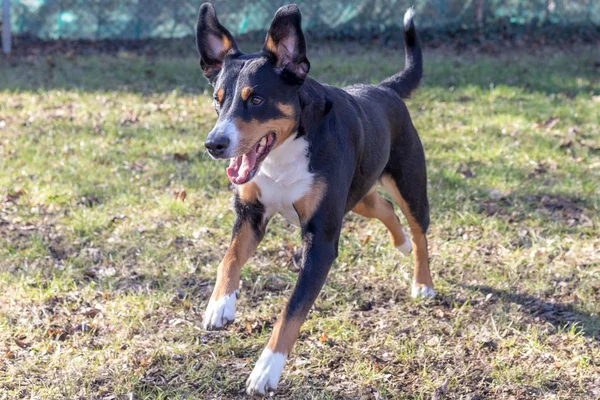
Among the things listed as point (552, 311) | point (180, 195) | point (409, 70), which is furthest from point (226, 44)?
point (552, 311)

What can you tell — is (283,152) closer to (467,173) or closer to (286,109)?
(286,109)

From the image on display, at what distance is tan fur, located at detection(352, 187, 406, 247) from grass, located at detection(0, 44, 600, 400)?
25 cm

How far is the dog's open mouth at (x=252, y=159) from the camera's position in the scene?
3727mm

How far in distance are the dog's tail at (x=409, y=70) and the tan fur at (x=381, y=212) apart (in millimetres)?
704

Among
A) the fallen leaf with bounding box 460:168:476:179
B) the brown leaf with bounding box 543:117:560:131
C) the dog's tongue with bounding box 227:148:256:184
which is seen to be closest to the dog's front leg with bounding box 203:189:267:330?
the dog's tongue with bounding box 227:148:256:184

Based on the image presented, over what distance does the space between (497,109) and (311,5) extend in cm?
574

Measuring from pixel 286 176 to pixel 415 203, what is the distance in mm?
1290

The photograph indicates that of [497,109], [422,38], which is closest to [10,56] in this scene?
[422,38]

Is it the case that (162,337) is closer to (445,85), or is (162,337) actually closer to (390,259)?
(390,259)

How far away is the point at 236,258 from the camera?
157 inches

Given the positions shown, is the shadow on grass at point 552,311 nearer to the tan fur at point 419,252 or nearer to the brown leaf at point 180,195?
the tan fur at point 419,252

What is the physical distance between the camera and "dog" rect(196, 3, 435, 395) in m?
3.60

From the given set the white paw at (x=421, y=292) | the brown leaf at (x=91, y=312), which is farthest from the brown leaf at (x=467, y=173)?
the brown leaf at (x=91, y=312)

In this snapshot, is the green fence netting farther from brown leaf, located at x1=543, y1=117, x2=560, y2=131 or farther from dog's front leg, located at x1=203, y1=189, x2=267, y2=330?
dog's front leg, located at x1=203, y1=189, x2=267, y2=330
